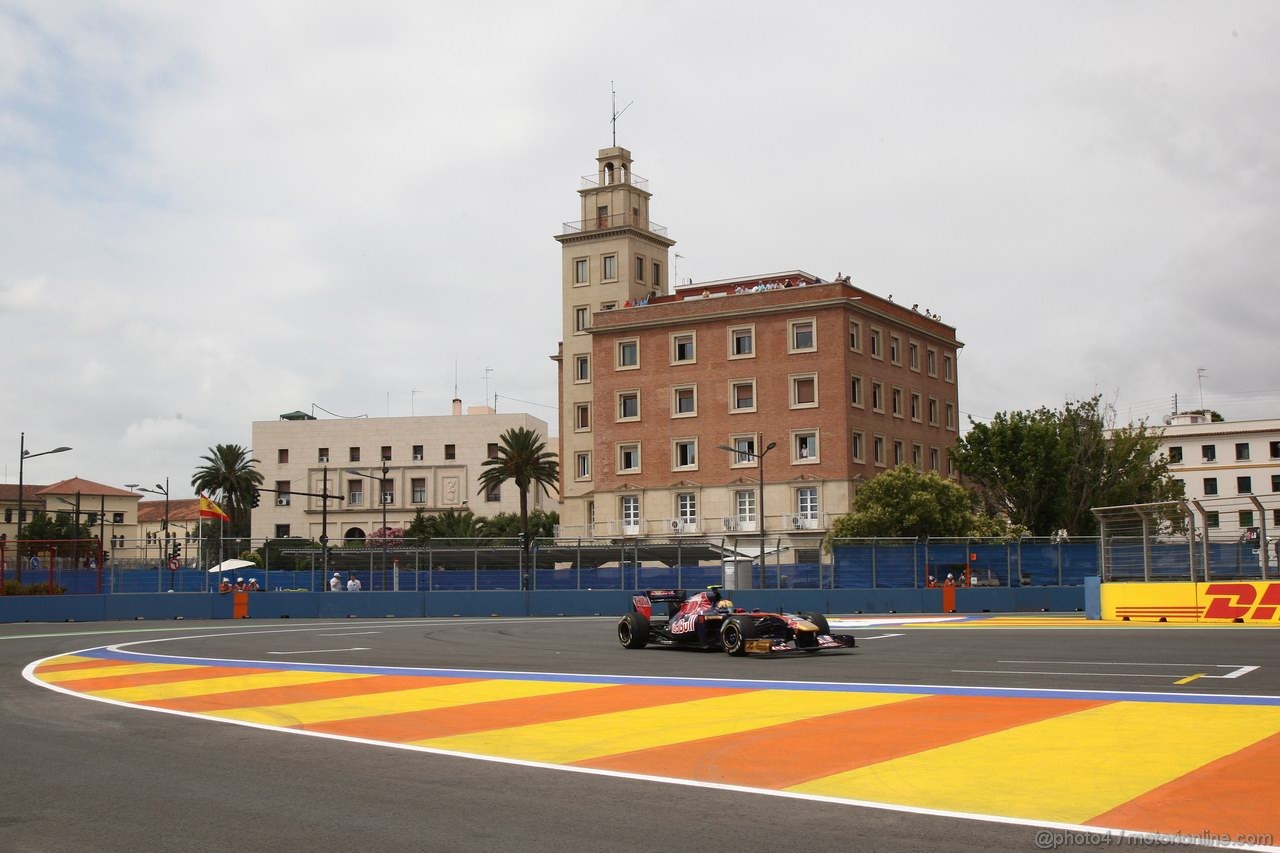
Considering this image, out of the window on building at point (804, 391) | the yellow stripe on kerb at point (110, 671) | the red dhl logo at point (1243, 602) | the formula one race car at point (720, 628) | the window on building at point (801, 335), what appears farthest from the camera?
the window on building at point (801, 335)

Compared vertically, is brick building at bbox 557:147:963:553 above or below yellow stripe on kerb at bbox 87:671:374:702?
above

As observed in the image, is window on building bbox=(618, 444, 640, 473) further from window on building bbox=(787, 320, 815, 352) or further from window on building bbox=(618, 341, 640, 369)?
window on building bbox=(787, 320, 815, 352)

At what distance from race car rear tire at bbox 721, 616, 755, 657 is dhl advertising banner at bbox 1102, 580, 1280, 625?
525 inches

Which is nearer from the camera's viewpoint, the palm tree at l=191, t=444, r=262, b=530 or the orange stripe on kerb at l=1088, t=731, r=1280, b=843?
the orange stripe on kerb at l=1088, t=731, r=1280, b=843

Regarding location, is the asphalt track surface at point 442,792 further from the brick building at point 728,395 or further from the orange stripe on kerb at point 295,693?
the brick building at point 728,395

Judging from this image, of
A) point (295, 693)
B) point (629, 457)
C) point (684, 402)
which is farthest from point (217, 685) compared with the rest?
point (629, 457)

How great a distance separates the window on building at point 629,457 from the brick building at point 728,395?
90 millimetres

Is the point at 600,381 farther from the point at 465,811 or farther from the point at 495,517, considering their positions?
the point at 465,811

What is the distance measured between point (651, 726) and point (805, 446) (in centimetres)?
6166

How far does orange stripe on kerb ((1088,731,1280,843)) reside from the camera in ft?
23.1

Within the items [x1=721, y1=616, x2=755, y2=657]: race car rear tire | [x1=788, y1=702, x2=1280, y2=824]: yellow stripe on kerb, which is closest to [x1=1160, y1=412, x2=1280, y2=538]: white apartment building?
[x1=721, y1=616, x2=755, y2=657]: race car rear tire

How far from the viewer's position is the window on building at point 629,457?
255 ft

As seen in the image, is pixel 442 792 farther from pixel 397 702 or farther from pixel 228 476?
pixel 228 476

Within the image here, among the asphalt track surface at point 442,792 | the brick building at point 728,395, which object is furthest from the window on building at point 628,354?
the asphalt track surface at point 442,792
